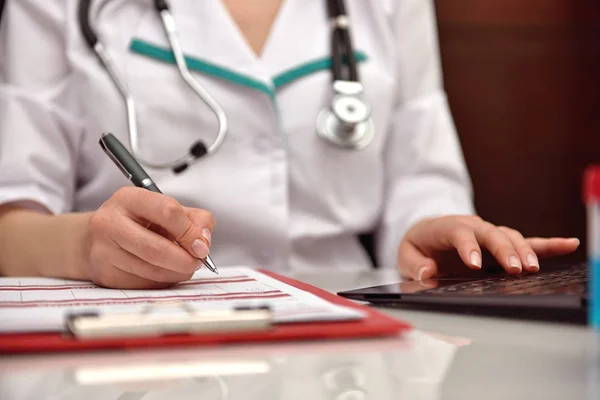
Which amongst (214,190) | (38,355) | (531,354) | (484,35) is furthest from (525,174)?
(38,355)

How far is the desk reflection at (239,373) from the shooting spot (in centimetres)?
30

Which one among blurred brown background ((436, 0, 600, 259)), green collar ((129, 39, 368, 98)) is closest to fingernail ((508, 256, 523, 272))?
green collar ((129, 39, 368, 98))

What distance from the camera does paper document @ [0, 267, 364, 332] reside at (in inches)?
15.1

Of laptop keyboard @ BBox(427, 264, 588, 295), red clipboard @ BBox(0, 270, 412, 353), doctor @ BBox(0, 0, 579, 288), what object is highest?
doctor @ BBox(0, 0, 579, 288)

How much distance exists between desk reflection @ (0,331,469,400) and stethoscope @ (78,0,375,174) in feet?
1.79

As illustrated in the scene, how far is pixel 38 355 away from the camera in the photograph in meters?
0.34

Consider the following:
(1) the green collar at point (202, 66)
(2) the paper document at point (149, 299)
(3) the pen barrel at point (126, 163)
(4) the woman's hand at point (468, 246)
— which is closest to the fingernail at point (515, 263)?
(4) the woman's hand at point (468, 246)

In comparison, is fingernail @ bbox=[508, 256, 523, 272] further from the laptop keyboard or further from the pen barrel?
the pen barrel

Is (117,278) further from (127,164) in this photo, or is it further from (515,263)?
(515,263)

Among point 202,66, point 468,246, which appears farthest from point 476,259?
point 202,66

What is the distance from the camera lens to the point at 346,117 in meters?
0.92

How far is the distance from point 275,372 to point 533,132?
127 centimetres

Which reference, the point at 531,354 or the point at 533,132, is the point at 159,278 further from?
the point at 533,132

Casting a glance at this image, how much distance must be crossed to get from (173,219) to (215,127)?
42 centimetres
